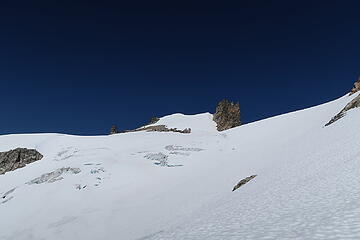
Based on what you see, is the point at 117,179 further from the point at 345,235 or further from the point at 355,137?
the point at 345,235

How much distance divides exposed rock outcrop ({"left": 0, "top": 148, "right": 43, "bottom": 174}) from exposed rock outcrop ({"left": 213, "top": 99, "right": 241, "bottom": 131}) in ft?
212

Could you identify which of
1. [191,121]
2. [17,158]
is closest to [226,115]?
[191,121]

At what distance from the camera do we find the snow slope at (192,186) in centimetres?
888

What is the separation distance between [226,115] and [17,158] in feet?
238

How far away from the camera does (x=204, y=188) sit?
22719 millimetres

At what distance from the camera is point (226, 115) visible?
9969 centimetres

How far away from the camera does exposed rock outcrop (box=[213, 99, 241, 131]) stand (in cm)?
9594

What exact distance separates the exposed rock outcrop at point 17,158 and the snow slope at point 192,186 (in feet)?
5.04

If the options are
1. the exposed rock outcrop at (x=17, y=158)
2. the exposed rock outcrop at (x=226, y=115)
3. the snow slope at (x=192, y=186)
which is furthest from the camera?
the exposed rock outcrop at (x=226, y=115)

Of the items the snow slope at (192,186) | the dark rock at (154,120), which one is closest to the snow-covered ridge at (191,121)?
the dark rock at (154,120)

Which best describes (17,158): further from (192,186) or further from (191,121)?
(191,121)

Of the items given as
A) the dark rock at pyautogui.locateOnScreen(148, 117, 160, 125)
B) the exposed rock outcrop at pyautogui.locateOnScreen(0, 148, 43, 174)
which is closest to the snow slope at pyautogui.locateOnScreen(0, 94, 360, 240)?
the exposed rock outcrop at pyautogui.locateOnScreen(0, 148, 43, 174)

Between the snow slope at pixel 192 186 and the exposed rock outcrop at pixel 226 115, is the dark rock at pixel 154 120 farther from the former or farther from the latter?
the snow slope at pixel 192 186

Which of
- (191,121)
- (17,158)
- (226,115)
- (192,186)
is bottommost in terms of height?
(192,186)
